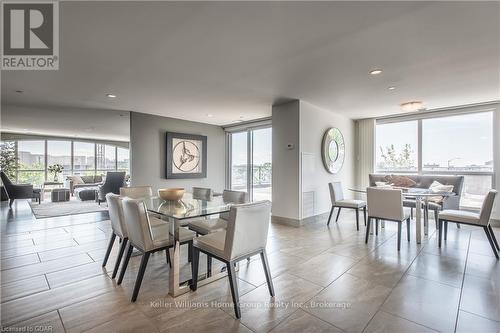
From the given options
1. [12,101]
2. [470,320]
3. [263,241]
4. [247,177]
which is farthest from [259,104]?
[12,101]

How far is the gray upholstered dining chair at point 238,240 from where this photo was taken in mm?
1926

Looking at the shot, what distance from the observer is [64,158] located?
Answer: 1041 centimetres

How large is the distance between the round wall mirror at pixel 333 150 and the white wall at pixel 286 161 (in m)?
0.96

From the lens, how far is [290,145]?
471cm

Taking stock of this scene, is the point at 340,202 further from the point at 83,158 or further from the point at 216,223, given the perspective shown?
the point at 83,158

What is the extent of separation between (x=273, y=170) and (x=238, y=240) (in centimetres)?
316

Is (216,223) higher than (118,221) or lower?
lower

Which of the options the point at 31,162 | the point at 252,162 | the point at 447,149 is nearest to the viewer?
the point at 447,149

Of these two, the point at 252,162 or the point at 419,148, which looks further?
the point at 252,162

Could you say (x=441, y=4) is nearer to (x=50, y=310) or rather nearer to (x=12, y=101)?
(x=50, y=310)

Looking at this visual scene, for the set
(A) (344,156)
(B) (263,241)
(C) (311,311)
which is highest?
(A) (344,156)

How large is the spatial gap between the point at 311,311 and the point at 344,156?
184 inches

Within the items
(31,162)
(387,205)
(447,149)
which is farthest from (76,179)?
(447,149)

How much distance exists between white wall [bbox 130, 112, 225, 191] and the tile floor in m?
2.28
